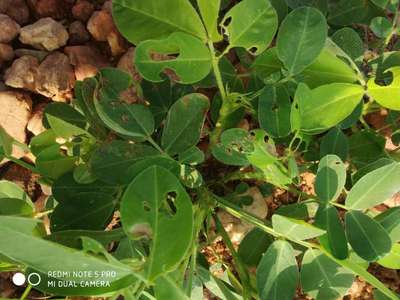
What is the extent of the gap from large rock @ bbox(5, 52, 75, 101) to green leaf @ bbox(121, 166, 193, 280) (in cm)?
69

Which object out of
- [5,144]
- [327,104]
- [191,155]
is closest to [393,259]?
[327,104]

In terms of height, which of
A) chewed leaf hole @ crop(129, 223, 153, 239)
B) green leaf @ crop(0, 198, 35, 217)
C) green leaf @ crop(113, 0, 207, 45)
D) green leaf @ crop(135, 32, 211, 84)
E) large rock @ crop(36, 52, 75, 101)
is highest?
green leaf @ crop(113, 0, 207, 45)

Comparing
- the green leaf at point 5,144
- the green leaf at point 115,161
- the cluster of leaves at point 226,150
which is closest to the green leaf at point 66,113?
the cluster of leaves at point 226,150

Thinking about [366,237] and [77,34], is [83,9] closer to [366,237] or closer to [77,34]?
[77,34]

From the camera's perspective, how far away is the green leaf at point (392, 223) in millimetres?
910

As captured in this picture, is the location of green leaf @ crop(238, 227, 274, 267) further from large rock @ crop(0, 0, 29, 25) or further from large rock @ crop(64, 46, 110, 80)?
large rock @ crop(0, 0, 29, 25)

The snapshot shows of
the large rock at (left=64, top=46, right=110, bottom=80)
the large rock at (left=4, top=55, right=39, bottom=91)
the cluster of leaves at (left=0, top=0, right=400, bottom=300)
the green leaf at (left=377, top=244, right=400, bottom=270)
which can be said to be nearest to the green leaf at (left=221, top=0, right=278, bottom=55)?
the cluster of leaves at (left=0, top=0, right=400, bottom=300)

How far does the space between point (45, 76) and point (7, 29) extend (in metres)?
0.19

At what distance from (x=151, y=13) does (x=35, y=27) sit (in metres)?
0.61

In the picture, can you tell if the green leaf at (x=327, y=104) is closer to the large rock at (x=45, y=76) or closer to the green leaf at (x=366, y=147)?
the green leaf at (x=366, y=147)

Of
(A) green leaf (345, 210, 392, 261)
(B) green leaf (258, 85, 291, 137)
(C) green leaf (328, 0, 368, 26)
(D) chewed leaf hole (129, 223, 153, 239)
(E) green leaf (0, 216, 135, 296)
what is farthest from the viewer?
(C) green leaf (328, 0, 368, 26)

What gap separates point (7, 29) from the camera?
1390 mm

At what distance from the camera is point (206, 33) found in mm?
916

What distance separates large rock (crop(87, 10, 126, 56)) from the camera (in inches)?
54.2
